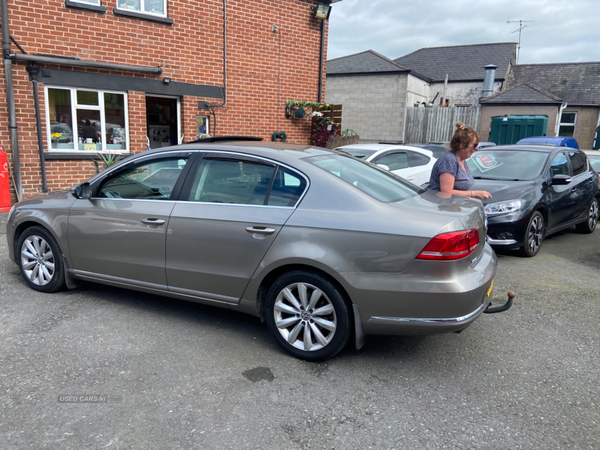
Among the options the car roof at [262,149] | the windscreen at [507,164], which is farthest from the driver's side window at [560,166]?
the car roof at [262,149]

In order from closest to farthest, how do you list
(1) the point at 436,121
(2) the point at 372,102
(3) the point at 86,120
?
(3) the point at 86,120, (1) the point at 436,121, (2) the point at 372,102

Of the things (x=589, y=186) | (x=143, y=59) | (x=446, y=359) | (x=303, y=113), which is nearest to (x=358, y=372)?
(x=446, y=359)

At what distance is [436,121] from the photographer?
20438 mm

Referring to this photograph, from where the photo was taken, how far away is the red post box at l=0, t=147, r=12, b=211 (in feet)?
27.7

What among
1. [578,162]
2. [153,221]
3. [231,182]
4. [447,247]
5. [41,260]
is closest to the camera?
[447,247]

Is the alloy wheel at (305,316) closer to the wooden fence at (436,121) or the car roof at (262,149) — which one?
the car roof at (262,149)

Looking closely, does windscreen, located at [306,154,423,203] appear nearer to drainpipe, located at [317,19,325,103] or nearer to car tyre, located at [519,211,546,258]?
car tyre, located at [519,211,546,258]

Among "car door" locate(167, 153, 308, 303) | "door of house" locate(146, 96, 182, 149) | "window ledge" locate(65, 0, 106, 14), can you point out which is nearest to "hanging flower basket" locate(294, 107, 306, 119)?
"door of house" locate(146, 96, 182, 149)

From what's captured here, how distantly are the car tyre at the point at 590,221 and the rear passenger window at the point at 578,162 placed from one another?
2.11ft

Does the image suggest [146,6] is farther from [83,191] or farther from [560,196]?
[560,196]

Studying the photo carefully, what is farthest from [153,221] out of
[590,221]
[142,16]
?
[142,16]

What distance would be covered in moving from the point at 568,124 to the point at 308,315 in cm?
2466

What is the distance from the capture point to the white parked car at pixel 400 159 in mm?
8344

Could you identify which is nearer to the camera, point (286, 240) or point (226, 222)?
point (286, 240)
